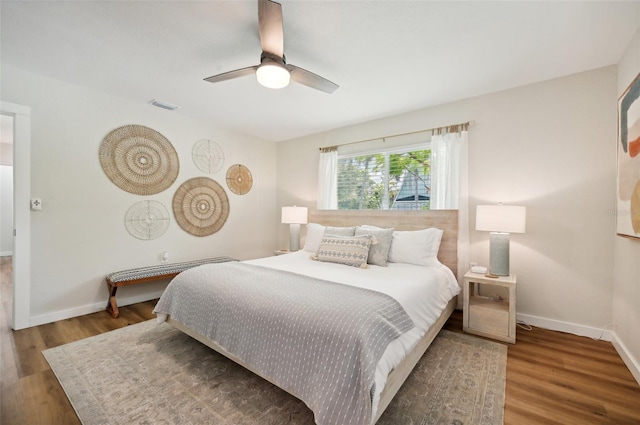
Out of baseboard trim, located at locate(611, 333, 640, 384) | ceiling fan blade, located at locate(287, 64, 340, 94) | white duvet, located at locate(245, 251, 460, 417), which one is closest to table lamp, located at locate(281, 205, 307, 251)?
white duvet, located at locate(245, 251, 460, 417)

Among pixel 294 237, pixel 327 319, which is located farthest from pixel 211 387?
pixel 294 237

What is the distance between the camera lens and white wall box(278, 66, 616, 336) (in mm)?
2486

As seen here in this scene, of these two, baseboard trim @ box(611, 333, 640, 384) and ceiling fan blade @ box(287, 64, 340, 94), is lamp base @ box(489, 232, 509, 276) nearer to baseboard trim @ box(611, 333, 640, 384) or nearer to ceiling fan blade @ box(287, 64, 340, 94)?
baseboard trim @ box(611, 333, 640, 384)

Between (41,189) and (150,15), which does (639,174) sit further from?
(41,189)

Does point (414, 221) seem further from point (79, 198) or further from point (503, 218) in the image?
point (79, 198)

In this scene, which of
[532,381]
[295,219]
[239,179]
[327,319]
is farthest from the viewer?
[239,179]

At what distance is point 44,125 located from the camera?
2807 millimetres

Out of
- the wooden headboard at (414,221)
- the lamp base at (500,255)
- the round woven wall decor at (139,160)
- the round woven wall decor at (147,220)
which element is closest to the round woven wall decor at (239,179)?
the round woven wall decor at (139,160)

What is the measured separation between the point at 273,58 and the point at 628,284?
3.26 metres

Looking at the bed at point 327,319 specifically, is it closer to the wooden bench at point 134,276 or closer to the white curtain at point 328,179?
the wooden bench at point 134,276

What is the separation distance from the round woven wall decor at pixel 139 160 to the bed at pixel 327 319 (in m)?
1.82

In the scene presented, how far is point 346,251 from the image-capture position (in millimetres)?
2861

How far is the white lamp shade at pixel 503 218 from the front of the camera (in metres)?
→ 2.50

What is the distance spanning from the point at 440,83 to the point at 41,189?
14.2ft
